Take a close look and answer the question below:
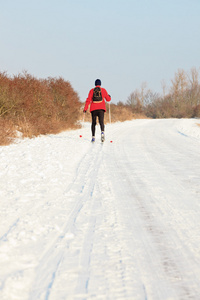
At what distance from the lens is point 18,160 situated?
20.9 ft

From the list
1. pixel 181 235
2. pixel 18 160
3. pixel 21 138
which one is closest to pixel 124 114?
pixel 21 138

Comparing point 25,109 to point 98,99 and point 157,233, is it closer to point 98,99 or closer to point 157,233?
point 98,99

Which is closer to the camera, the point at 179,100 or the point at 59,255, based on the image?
the point at 59,255

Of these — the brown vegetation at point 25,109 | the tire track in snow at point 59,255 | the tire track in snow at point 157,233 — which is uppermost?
the brown vegetation at point 25,109

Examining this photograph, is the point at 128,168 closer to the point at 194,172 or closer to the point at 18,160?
the point at 194,172

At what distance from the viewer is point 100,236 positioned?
2449 mm

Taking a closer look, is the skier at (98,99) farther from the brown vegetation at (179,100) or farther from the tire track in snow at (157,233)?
the brown vegetation at (179,100)

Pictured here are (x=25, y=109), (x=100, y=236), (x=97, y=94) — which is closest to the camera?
(x=100, y=236)

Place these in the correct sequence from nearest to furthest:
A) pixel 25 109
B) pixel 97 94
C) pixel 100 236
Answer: pixel 100 236
pixel 97 94
pixel 25 109

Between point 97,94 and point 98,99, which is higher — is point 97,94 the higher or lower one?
the higher one

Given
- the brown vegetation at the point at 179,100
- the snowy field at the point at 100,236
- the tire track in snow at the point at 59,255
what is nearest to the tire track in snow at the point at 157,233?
the snowy field at the point at 100,236

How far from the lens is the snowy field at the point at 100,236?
1729 mm

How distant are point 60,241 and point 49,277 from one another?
54 cm

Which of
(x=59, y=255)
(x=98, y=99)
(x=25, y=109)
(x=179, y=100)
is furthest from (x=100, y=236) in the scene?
(x=179, y=100)
